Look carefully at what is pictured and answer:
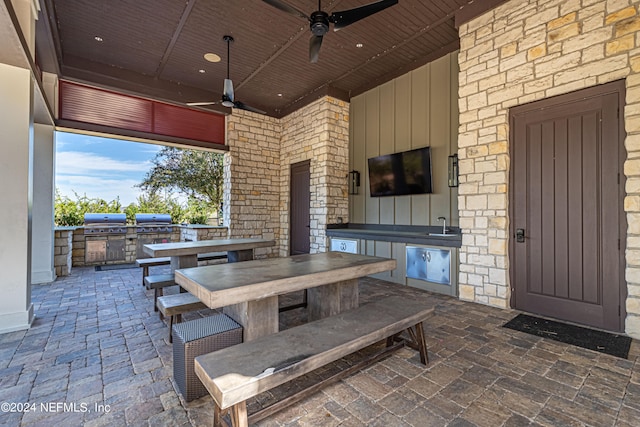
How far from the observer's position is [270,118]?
720cm

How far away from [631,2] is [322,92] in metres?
4.48

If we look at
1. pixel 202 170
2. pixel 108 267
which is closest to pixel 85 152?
pixel 202 170

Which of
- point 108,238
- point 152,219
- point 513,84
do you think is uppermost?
point 513,84

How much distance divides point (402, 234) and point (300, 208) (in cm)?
287

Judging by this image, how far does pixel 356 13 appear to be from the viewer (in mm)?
2811

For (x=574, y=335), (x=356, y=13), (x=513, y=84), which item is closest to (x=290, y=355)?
(x=574, y=335)

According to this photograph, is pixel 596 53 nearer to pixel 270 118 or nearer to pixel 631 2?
pixel 631 2

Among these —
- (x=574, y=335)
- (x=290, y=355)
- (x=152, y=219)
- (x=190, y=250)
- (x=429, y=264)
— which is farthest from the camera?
(x=152, y=219)

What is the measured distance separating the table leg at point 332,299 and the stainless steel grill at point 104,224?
573 cm

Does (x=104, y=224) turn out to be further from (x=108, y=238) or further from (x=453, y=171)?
(x=453, y=171)

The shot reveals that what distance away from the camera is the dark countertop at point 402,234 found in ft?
13.2

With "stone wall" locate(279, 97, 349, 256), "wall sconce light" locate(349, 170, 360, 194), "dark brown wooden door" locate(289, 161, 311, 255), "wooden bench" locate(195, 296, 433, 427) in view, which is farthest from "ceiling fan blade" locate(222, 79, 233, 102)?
"wooden bench" locate(195, 296, 433, 427)

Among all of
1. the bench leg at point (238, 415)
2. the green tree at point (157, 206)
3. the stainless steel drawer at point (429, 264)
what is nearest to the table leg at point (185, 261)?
the bench leg at point (238, 415)

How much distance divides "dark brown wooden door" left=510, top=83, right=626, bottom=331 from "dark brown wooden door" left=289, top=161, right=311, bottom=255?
4095 millimetres
